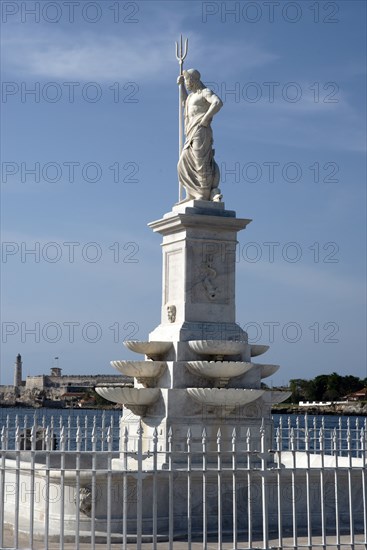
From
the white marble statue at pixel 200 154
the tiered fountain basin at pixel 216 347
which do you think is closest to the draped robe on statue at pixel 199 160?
the white marble statue at pixel 200 154

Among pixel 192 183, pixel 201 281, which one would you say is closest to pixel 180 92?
pixel 192 183

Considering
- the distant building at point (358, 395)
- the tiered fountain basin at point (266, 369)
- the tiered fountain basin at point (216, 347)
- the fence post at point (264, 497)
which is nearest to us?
the fence post at point (264, 497)

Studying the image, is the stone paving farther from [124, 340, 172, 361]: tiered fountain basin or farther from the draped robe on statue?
the draped robe on statue

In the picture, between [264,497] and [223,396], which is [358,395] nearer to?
[223,396]

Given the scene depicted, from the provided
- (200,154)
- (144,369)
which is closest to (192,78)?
(200,154)

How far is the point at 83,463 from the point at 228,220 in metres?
4.44

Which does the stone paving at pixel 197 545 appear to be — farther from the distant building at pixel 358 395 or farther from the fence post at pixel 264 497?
the distant building at pixel 358 395

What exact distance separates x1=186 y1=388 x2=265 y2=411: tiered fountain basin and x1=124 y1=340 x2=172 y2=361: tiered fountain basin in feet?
2.95

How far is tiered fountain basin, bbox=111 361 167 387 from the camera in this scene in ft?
47.8

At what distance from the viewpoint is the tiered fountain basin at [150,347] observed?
48.5ft

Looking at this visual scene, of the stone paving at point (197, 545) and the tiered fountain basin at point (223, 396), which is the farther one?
the tiered fountain basin at point (223, 396)

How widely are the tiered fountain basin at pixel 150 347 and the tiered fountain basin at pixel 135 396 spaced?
68cm

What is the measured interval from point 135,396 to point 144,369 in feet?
1.36

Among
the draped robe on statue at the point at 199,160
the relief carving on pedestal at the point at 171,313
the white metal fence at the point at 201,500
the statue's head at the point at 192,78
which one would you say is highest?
the statue's head at the point at 192,78
